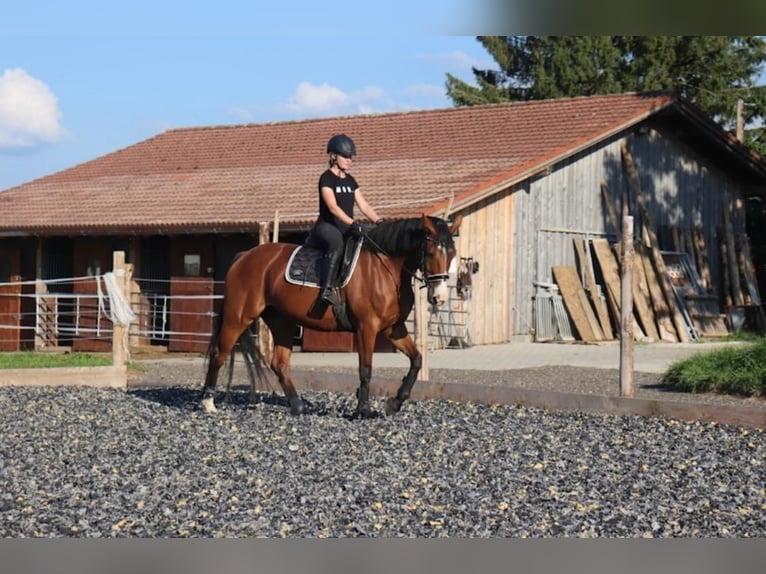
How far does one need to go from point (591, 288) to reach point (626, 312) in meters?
12.5

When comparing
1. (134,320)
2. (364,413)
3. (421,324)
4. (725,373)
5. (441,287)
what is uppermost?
(441,287)

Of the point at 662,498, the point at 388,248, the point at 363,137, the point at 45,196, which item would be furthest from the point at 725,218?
the point at 662,498

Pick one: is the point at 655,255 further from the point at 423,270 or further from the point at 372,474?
the point at 372,474

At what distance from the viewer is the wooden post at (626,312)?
9938mm

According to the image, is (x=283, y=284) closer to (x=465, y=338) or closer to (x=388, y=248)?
(x=388, y=248)

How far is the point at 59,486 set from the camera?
22.0 ft

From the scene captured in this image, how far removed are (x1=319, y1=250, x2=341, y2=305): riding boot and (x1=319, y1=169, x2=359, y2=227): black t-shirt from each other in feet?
0.90

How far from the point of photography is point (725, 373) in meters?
12.0

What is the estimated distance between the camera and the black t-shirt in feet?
31.7

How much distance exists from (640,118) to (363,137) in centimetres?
603

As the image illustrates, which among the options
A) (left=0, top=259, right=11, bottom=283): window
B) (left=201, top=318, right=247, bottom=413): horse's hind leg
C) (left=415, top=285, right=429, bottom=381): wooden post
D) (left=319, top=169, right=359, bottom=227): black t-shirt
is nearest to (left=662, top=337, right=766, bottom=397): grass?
(left=415, top=285, right=429, bottom=381): wooden post

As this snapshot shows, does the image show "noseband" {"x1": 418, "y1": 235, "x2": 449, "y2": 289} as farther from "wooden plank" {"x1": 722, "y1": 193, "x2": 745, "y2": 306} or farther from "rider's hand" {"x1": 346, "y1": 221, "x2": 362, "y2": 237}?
"wooden plank" {"x1": 722, "y1": 193, "x2": 745, "y2": 306}

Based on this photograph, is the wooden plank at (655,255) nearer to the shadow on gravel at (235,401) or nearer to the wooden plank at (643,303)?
the wooden plank at (643,303)

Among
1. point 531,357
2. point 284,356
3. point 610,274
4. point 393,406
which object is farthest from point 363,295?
point 610,274
